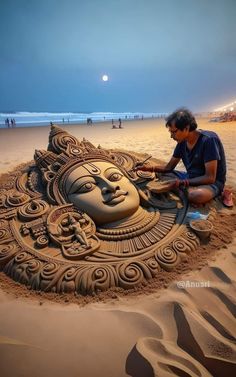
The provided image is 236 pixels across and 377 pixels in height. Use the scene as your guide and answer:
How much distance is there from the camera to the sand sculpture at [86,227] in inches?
81.4

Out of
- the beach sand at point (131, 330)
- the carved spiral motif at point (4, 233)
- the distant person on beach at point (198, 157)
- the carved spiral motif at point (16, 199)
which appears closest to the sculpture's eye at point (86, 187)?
the carved spiral motif at point (16, 199)

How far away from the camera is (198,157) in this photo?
3031mm

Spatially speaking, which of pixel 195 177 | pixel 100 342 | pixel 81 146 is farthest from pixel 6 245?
pixel 195 177

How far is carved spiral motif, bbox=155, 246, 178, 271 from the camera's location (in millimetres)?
2160

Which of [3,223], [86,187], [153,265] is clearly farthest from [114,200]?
[3,223]

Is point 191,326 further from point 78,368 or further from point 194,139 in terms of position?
point 194,139

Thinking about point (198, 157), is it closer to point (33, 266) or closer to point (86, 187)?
point (86, 187)

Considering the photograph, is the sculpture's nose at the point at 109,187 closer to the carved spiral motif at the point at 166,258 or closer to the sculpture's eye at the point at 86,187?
the sculpture's eye at the point at 86,187

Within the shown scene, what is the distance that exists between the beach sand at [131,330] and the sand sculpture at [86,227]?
0.15 meters

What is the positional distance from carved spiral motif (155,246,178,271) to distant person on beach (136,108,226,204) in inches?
36.6

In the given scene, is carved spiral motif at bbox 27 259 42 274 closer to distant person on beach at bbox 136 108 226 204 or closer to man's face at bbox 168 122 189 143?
distant person on beach at bbox 136 108 226 204

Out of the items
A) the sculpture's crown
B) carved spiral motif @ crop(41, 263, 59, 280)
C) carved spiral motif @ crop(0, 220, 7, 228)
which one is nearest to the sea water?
the sculpture's crown

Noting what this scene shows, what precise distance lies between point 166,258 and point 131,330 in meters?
0.74

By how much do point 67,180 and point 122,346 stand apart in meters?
1.90
